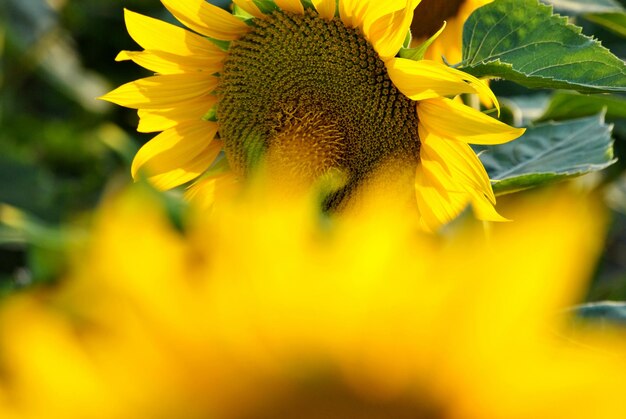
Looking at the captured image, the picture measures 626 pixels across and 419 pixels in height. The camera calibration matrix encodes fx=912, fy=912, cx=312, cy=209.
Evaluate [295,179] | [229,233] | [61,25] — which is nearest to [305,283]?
[229,233]

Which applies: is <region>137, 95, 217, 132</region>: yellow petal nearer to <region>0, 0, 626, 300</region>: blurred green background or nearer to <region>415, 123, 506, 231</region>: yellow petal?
<region>415, 123, 506, 231</region>: yellow petal

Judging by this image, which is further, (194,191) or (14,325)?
(194,191)

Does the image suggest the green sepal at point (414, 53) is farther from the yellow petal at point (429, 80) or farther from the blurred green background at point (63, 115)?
the blurred green background at point (63, 115)

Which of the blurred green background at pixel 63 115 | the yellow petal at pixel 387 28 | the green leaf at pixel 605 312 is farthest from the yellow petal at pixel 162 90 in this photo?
the blurred green background at pixel 63 115

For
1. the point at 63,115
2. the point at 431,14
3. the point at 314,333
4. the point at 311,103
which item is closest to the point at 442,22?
the point at 431,14

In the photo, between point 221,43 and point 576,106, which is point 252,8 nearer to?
point 221,43

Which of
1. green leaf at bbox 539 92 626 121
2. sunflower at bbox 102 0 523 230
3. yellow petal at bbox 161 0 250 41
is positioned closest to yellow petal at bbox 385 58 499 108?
sunflower at bbox 102 0 523 230

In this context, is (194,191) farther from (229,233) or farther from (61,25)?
(61,25)
